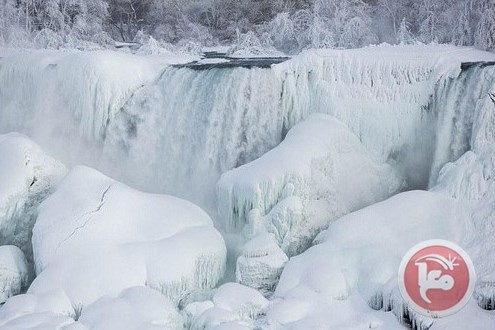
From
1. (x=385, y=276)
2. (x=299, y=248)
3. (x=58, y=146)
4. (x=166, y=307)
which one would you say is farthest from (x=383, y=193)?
(x=58, y=146)

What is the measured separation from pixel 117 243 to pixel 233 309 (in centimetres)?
165

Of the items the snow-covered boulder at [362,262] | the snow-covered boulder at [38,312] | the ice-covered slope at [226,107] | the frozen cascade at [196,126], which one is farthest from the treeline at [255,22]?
the snow-covered boulder at [38,312]

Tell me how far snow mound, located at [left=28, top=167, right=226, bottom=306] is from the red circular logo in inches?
90.5

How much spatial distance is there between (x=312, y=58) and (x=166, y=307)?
4361 millimetres

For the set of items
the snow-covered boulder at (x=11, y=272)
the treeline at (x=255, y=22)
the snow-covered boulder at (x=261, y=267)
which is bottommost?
the snow-covered boulder at (x=11, y=272)

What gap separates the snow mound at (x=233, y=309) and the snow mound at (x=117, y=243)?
54 centimetres

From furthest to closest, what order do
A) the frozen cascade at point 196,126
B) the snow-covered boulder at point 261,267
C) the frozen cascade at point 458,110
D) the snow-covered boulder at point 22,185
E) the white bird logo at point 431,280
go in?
the frozen cascade at point 196,126
the snow-covered boulder at point 22,185
the frozen cascade at point 458,110
the snow-covered boulder at point 261,267
the white bird logo at point 431,280

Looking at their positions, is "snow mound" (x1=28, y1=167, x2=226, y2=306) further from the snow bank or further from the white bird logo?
the white bird logo

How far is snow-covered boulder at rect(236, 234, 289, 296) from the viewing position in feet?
20.7

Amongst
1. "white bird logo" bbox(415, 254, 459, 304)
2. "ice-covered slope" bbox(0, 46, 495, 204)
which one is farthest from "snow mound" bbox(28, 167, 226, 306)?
"white bird logo" bbox(415, 254, 459, 304)

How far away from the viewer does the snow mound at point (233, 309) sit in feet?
17.9

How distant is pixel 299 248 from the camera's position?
6.97 m

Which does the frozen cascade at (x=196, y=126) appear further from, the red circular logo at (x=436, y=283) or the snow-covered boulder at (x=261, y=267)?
the red circular logo at (x=436, y=283)

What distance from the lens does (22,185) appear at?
752cm
